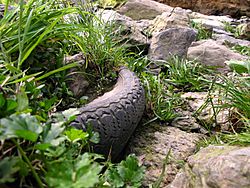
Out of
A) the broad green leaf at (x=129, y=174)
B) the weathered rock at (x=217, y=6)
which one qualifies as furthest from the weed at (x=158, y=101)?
the weathered rock at (x=217, y=6)

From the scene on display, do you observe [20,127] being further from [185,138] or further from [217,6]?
[217,6]

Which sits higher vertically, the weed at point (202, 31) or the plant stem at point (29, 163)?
the plant stem at point (29, 163)

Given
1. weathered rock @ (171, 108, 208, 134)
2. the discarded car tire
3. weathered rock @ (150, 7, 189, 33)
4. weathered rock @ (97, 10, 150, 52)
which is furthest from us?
weathered rock @ (150, 7, 189, 33)

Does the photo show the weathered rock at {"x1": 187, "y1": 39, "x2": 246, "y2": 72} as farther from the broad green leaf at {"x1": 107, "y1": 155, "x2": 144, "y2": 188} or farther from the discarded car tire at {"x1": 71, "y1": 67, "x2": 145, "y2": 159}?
the broad green leaf at {"x1": 107, "y1": 155, "x2": 144, "y2": 188}

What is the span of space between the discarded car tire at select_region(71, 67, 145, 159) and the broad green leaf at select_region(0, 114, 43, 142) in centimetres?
77

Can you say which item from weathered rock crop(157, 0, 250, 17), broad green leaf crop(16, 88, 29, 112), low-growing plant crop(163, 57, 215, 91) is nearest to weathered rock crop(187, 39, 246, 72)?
low-growing plant crop(163, 57, 215, 91)

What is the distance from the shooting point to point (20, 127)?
0.49 m

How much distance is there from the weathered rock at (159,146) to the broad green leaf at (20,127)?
922mm

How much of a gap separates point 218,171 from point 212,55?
194 cm

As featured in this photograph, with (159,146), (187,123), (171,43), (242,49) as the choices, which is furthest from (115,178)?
(242,49)

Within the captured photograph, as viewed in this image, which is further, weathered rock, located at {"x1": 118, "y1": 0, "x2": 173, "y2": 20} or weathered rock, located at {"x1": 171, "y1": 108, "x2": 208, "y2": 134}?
weathered rock, located at {"x1": 118, "y1": 0, "x2": 173, "y2": 20}

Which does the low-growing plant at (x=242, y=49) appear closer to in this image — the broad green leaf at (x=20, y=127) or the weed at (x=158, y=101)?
the weed at (x=158, y=101)

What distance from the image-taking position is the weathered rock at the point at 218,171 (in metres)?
0.92

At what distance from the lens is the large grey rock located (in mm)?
2826
